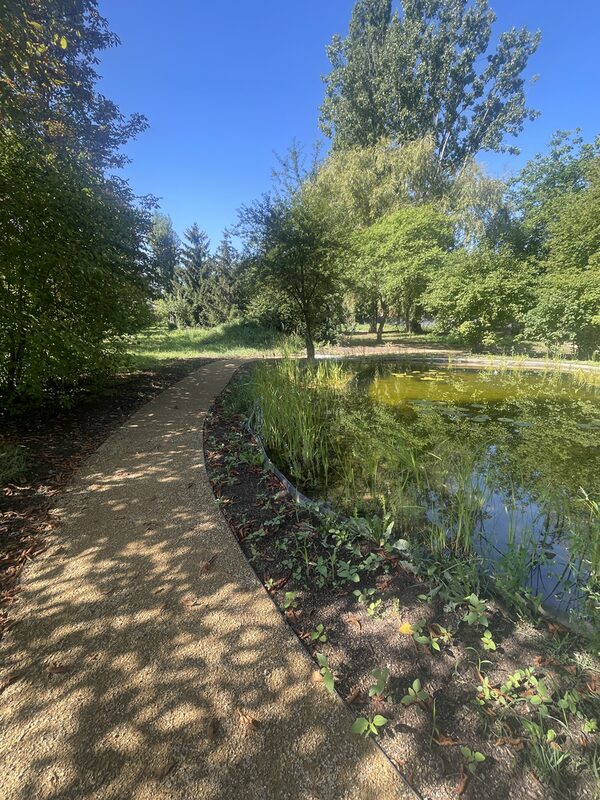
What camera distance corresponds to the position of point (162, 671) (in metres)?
1.44

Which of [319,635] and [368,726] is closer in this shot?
[368,726]

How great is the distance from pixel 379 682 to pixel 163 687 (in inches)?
34.2

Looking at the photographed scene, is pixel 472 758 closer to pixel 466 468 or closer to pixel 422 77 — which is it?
pixel 466 468

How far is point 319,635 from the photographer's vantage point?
5.15ft

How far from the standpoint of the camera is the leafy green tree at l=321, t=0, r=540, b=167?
1712 centimetres

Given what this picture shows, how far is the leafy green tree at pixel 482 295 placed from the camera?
1133cm

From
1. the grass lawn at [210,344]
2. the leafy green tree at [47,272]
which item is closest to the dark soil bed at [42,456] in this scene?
the leafy green tree at [47,272]

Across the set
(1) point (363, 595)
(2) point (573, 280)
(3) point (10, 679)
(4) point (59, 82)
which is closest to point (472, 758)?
(1) point (363, 595)

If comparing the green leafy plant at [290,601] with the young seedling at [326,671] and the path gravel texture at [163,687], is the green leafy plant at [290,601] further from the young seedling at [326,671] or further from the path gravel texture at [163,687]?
the young seedling at [326,671]

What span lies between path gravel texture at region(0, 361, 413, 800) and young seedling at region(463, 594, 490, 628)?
0.71 meters

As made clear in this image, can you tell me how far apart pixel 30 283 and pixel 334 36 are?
2435 centimetres

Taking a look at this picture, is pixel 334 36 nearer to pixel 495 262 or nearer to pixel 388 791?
pixel 495 262

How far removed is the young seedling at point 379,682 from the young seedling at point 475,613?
0.49m

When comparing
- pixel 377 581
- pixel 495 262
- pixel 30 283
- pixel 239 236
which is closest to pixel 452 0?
pixel 495 262
